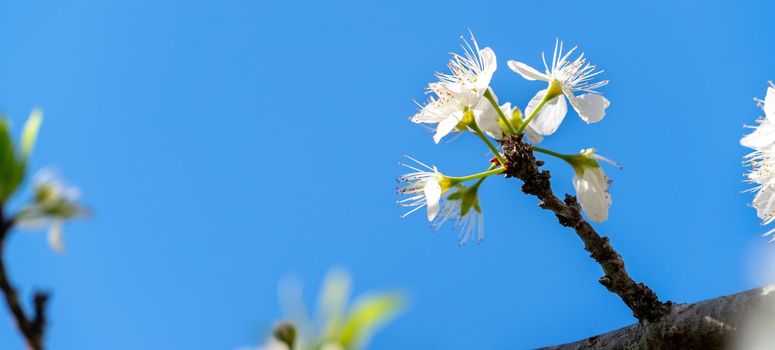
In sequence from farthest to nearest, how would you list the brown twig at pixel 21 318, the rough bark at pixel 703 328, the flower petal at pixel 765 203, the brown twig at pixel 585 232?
the flower petal at pixel 765 203 < the brown twig at pixel 585 232 < the rough bark at pixel 703 328 < the brown twig at pixel 21 318

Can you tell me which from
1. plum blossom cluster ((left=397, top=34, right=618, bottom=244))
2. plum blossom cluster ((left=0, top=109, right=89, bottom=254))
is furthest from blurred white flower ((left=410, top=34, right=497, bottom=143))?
plum blossom cluster ((left=0, top=109, right=89, bottom=254))

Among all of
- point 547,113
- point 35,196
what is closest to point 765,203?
point 547,113

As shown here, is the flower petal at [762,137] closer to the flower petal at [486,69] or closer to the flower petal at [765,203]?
the flower petal at [765,203]

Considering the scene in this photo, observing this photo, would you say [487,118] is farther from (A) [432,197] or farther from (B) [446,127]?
(A) [432,197]

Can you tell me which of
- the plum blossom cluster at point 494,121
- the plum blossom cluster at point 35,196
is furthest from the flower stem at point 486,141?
the plum blossom cluster at point 35,196

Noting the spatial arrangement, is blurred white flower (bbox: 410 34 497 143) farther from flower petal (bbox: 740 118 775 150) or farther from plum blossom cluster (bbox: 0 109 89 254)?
plum blossom cluster (bbox: 0 109 89 254)

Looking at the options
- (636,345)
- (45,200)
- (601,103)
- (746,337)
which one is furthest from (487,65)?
(45,200)
